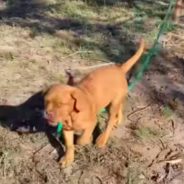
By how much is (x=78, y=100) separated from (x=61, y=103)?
0.14 m

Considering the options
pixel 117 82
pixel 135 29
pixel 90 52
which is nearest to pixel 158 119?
pixel 117 82

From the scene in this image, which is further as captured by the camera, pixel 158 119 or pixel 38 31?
pixel 38 31

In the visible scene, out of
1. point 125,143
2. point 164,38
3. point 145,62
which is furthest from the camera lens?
A: point 164,38

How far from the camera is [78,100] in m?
3.59

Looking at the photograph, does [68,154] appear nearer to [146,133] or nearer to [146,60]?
[146,133]

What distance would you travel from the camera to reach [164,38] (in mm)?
6359

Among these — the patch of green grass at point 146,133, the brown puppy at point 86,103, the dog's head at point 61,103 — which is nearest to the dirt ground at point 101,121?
the patch of green grass at point 146,133

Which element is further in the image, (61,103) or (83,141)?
(83,141)

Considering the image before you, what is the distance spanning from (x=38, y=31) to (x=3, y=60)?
2.96ft

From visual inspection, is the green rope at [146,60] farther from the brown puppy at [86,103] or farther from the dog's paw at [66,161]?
the dog's paw at [66,161]

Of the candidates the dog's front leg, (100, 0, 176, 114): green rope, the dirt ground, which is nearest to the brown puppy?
the dog's front leg

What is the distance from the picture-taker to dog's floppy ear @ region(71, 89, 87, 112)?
141 inches

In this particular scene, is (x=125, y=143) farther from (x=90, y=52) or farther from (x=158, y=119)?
(x=90, y=52)

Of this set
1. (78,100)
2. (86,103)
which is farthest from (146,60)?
(78,100)
